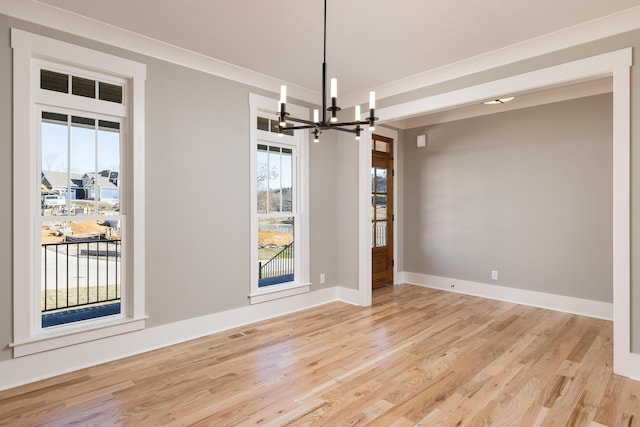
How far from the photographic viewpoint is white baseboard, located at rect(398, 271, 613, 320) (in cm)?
432

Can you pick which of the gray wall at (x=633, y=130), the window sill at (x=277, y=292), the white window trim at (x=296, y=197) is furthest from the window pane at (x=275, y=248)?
the gray wall at (x=633, y=130)

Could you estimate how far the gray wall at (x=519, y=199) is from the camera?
14.3 ft

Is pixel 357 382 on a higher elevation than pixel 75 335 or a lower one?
lower

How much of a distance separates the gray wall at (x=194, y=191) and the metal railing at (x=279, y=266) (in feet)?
2.63

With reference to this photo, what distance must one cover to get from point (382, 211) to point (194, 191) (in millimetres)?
3440

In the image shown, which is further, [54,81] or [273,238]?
[273,238]

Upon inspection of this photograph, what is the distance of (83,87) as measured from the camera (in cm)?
302

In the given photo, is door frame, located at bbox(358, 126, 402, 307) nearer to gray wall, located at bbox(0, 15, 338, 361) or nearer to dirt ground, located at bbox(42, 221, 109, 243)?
gray wall, located at bbox(0, 15, 338, 361)

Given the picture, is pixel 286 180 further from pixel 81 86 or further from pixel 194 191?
pixel 81 86

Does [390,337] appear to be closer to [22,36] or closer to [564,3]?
[564,3]

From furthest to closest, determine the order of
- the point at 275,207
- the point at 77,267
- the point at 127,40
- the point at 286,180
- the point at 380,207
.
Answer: the point at 380,207
the point at 286,180
the point at 275,207
the point at 77,267
the point at 127,40

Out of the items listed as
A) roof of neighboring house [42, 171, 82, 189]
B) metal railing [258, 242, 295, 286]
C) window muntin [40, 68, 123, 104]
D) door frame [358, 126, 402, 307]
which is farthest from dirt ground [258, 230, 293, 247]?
window muntin [40, 68, 123, 104]

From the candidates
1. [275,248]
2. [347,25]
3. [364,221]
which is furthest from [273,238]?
[347,25]

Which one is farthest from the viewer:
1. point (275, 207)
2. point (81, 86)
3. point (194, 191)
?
point (275, 207)
